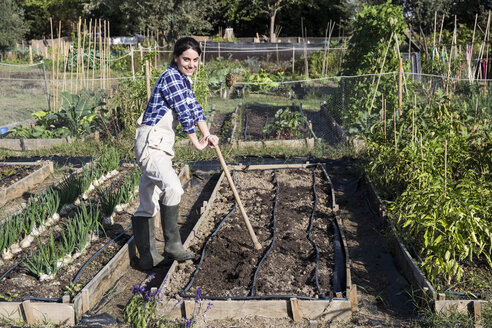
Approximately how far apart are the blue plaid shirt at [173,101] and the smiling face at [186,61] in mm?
47

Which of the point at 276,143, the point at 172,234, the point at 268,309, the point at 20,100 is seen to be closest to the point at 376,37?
the point at 276,143

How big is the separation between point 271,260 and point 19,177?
3.77 meters

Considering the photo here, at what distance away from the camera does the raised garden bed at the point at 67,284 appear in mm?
3436

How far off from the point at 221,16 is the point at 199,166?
23.7 metres

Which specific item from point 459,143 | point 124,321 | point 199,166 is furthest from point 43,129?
point 459,143

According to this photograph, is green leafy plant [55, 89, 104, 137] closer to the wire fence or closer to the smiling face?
the wire fence

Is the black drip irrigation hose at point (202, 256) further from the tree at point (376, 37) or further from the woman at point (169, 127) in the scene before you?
the tree at point (376, 37)

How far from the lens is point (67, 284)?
3869mm

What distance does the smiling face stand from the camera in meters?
3.92

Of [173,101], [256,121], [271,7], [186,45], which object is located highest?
[271,7]

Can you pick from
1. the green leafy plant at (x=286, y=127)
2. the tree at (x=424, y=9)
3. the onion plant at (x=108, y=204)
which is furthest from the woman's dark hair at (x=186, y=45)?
the tree at (x=424, y=9)

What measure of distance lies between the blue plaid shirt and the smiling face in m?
0.05

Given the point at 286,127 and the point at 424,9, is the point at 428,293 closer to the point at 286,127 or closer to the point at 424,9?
the point at 286,127

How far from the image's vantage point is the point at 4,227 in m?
4.32
